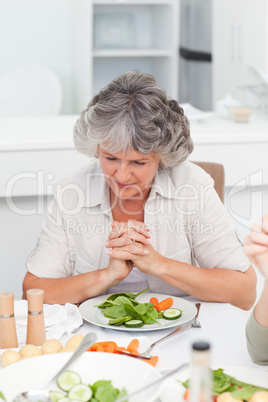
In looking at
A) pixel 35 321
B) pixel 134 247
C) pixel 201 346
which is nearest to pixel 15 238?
pixel 134 247

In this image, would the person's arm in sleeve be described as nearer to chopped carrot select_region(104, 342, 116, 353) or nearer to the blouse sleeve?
the blouse sleeve

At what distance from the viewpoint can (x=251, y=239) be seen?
3.67 ft

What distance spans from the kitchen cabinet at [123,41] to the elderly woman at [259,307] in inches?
134

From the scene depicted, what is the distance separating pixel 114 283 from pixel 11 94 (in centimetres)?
322

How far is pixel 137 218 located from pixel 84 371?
32.2 inches

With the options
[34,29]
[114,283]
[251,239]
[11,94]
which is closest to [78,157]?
[114,283]

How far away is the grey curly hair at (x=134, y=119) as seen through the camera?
1.58 metres

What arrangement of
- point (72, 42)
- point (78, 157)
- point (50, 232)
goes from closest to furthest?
point (50, 232), point (78, 157), point (72, 42)

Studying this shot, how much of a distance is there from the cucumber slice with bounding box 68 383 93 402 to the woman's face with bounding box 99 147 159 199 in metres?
0.76

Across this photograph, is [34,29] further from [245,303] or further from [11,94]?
[245,303]

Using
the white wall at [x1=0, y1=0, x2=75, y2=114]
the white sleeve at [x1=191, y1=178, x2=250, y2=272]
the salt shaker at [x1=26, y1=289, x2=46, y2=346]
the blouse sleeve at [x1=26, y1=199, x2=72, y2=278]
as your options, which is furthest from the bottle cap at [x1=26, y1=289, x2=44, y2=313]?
the white wall at [x1=0, y1=0, x2=75, y2=114]

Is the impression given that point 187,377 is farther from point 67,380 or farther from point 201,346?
point 201,346

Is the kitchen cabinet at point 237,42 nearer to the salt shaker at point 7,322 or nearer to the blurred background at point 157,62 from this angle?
the blurred background at point 157,62

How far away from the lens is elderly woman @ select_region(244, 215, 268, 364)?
1.10 meters
